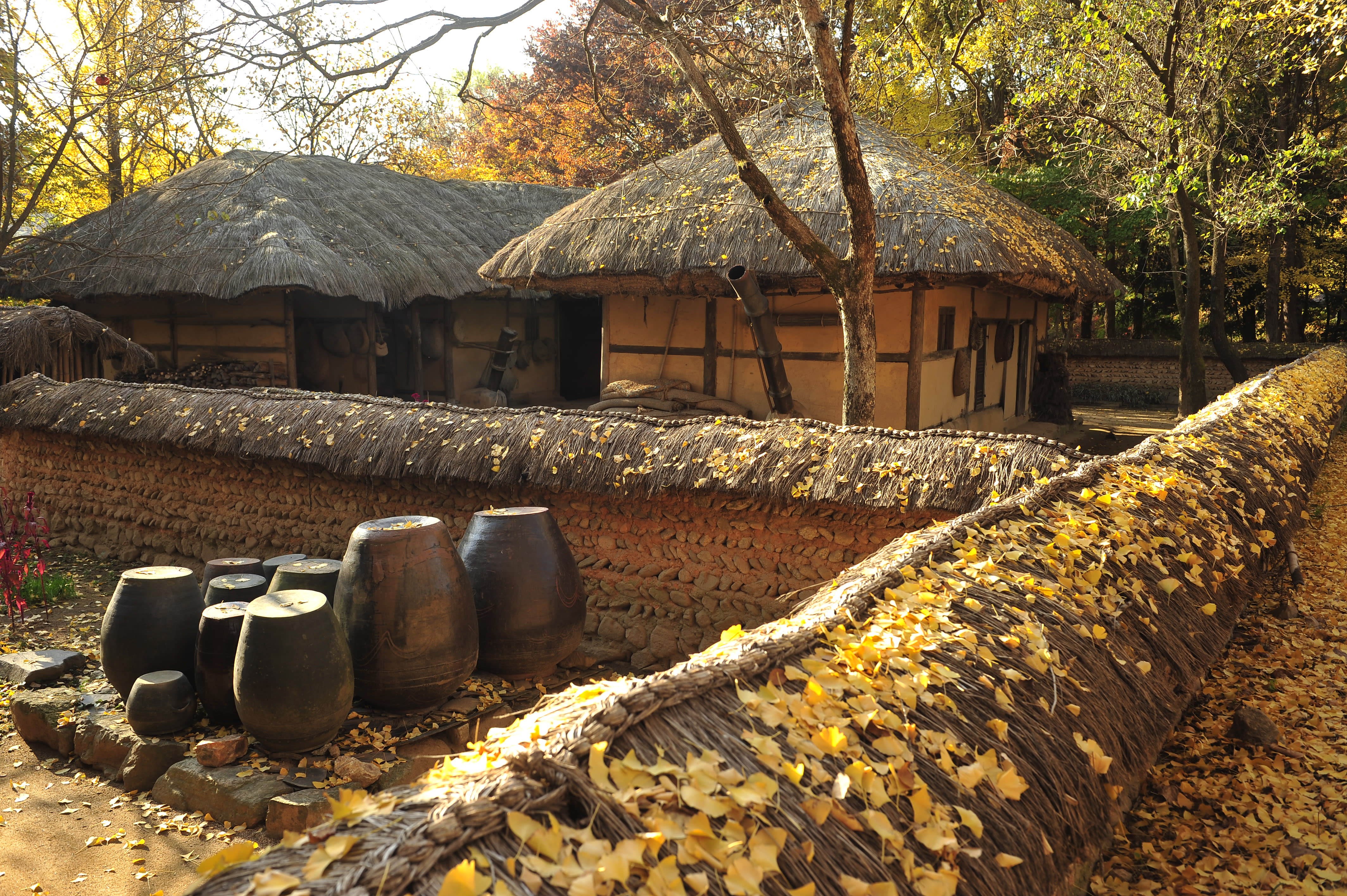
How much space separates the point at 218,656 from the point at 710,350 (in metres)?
7.05

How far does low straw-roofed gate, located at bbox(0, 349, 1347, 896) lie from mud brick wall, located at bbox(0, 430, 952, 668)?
1934 mm

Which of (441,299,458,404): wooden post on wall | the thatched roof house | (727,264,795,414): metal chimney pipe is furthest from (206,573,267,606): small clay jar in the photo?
(441,299,458,404): wooden post on wall

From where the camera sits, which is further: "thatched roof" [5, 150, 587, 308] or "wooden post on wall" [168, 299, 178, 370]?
"wooden post on wall" [168, 299, 178, 370]

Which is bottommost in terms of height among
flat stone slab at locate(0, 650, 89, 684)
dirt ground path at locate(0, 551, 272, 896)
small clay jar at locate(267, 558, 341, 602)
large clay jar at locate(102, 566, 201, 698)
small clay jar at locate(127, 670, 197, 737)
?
dirt ground path at locate(0, 551, 272, 896)

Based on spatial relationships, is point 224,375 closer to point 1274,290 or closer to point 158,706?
point 158,706

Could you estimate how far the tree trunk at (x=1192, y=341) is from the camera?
13.0 metres

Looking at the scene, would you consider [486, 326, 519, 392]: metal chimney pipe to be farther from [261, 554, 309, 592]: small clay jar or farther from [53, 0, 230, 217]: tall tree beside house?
[261, 554, 309, 592]: small clay jar

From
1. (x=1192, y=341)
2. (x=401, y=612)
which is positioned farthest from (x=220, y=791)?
(x=1192, y=341)

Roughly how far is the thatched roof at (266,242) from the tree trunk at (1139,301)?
16966 mm

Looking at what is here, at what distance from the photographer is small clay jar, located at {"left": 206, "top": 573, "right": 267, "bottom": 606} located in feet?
15.1

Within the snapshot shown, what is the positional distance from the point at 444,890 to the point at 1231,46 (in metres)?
14.2

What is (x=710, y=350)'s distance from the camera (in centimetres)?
1034

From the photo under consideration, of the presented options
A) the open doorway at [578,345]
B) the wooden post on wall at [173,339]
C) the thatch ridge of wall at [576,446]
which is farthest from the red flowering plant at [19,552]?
the open doorway at [578,345]

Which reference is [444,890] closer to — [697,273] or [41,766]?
[41,766]
